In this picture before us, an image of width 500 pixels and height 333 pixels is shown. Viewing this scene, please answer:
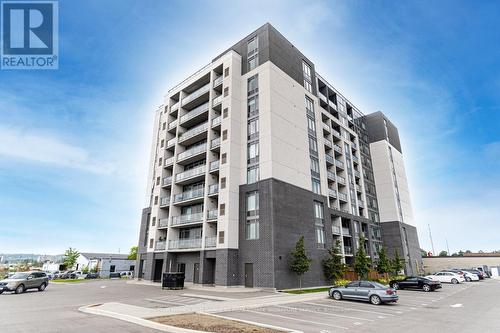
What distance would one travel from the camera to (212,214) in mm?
32281

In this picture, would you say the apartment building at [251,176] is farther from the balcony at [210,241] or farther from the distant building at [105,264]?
the distant building at [105,264]

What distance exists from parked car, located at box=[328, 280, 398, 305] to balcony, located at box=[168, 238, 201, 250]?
16.1m

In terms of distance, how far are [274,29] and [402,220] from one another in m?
44.1

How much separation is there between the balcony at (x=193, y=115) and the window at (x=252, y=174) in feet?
35.9

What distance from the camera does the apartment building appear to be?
3006cm

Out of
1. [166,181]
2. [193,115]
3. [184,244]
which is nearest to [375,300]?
[184,244]

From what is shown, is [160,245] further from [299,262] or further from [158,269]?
[299,262]

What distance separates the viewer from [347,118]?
2158 inches

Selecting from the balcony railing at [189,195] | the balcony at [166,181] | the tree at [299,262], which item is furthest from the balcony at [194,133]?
the tree at [299,262]

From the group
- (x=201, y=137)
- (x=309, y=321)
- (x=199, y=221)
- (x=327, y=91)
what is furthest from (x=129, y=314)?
(x=327, y=91)

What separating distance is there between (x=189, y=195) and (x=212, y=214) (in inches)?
201

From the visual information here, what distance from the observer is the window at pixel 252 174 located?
31.9m

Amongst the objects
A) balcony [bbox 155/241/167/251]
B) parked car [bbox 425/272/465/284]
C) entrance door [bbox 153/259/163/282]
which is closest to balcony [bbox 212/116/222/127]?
balcony [bbox 155/241/167/251]

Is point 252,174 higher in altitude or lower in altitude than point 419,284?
higher
